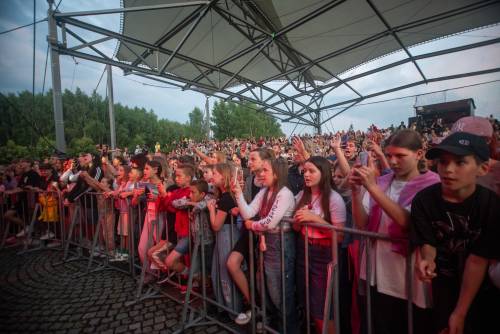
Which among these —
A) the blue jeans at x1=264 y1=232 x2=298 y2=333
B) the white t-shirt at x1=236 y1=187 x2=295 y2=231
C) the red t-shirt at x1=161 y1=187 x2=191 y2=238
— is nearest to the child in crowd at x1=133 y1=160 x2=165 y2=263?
the red t-shirt at x1=161 y1=187 x2=191 y2=238

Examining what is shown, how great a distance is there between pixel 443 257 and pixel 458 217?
0.31m

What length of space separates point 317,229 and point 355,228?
344 millimetres

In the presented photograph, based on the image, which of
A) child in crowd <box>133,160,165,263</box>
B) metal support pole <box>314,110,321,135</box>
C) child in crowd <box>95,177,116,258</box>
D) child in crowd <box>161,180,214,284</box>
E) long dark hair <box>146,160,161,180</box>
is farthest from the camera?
metal support pole <box>314,110,321,135</box>

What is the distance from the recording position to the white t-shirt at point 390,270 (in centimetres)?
175

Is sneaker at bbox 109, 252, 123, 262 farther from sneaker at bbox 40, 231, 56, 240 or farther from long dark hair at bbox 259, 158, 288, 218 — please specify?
long dark hair at bbox 259, 158, 288, 218

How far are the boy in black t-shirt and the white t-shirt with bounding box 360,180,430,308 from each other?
131 millimetres

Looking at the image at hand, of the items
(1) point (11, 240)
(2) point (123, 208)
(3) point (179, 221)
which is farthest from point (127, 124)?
(3) point (179, 221)

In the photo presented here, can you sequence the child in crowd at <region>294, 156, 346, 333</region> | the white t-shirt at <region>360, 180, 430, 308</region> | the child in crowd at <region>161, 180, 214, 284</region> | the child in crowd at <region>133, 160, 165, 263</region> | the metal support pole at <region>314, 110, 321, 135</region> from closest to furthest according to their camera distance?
the white t-shirt at <region>360, 180, 430, 308</region> < the child in crowd at <region>294, 156, 346, 333</region> < the child in crowd at <region>161, 180, 214, 284</region> < the child in crowd at <region>133, 160, 165, 263</region> < the metal support pole at <region>314, 110, 321, 135</region>

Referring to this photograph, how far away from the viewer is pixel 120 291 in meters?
3.84

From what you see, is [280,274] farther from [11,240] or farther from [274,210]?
[11,240]

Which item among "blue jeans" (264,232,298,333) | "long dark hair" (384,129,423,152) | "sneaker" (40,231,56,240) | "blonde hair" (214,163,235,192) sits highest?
"long dark hair" (384,129,423,152)

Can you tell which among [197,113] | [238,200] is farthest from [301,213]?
[197,113]

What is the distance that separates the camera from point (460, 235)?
144 centimetres

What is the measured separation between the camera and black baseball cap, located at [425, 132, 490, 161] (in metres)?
1.41
